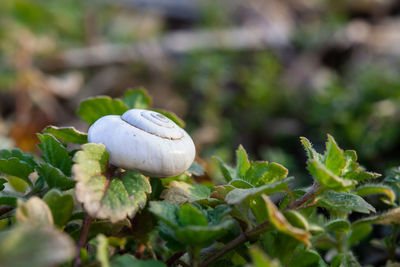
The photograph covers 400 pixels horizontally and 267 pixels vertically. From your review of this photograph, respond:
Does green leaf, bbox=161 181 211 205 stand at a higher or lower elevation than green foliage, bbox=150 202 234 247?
lower

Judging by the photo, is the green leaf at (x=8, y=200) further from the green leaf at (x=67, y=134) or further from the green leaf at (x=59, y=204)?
the green leaf at (x=67, y=134)

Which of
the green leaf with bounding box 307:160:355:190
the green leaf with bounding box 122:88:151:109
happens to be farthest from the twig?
the green leaf with bounding box 122:88:151:109

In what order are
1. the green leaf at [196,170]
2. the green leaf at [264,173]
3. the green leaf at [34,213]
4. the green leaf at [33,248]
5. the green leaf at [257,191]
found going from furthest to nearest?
the green leaf at [196,170] → the green leaf at [264,173] → the green leaf at [257,191] → the green leaf at [34,213] → the green leaf at [33,248]

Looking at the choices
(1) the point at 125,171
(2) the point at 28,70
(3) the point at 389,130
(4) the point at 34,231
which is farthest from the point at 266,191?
(2) the point at 28,70

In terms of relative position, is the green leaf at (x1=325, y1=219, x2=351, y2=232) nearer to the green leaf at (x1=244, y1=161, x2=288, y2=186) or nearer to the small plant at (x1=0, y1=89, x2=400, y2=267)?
the small plant at (x1=0, y1=89, x2=400, y2=267)

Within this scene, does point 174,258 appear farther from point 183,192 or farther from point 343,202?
point 343,202

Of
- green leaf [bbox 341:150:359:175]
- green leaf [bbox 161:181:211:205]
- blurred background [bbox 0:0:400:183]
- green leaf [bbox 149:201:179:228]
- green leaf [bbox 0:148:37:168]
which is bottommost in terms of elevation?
blurred background [bbox 0:0:400:183]

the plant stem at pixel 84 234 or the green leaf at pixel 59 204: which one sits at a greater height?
the green leaf at pixel 59 204

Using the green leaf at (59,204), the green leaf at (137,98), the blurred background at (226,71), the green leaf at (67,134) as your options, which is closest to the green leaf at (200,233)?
the green leaf at (59,204)
